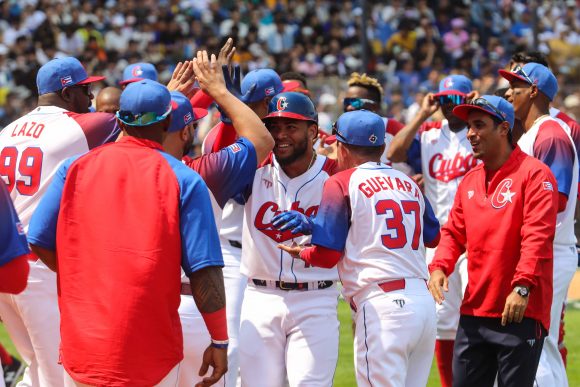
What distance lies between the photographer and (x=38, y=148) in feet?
21.5

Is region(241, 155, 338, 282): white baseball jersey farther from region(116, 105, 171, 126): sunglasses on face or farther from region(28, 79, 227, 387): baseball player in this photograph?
region(116, 105, 171, 126): sunglasses on face

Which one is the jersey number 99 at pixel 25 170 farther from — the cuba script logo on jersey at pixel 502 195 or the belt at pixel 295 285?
the cuba script logo on jersey at pixel 502 195

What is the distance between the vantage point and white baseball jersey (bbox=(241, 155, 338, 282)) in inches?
238

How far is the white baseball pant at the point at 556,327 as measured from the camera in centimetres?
669

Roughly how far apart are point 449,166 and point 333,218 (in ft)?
9.81

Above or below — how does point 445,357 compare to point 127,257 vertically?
below

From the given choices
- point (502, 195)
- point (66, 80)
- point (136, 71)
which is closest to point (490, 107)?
point (502, 195)

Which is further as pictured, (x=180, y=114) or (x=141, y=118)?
(x=180, y=114)

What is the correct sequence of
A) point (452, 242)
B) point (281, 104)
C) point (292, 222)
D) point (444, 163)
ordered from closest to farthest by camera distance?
point (292, 222) < point (281, 104) < point (452, 242) < point (444, 163)

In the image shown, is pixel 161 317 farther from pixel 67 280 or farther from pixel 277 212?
pixel 277 212

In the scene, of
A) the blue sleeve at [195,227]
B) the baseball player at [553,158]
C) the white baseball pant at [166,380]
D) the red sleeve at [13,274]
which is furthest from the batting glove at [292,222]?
the baseball player at [553,158]

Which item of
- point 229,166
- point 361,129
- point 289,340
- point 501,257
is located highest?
point 361,129

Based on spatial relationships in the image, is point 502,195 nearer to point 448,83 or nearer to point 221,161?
point 221,161

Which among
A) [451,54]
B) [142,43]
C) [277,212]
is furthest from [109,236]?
[451,54]
